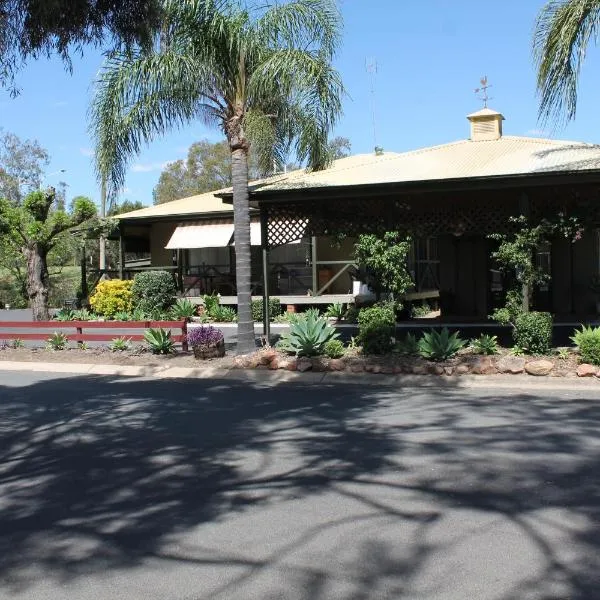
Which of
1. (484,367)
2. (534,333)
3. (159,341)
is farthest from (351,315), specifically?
(484,367)

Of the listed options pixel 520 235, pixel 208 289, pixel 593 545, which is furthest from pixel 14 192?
pixel 593 545

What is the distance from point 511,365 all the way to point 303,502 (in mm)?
7040

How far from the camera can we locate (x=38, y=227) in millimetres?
18719

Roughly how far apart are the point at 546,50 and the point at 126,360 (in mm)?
9399

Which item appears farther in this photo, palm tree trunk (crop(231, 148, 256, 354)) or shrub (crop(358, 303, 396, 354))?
palm tree trunk (crop(231, 148, 256, 354))

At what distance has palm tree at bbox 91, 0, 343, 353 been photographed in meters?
12.1

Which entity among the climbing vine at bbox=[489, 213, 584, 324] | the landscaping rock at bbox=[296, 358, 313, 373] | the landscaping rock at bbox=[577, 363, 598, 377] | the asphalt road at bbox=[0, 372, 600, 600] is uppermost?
the climbing vine at bbox=[489, 213, 584, 324]

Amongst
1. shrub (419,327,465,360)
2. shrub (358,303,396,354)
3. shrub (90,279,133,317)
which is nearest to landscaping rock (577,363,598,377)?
shrub (419,327,465,360)

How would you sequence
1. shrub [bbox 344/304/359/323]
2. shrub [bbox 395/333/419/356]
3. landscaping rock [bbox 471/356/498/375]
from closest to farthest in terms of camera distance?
landscaping rock [bbox 471/356/498/375] < shrub [bbox 395/333/419/356] < shrub [bbox 344/304/359/323]

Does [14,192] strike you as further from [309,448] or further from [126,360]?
[309,448]

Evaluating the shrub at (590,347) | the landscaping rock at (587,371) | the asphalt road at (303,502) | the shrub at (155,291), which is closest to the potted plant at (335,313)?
the shrub at (155,291)

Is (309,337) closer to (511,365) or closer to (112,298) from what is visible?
(511,365)

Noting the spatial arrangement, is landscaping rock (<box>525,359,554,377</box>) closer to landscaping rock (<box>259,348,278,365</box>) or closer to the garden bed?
landscaping rock (<box>259,348,278,365</box>)

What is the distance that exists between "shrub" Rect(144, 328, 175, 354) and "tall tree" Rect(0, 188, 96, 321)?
600 centimetres
